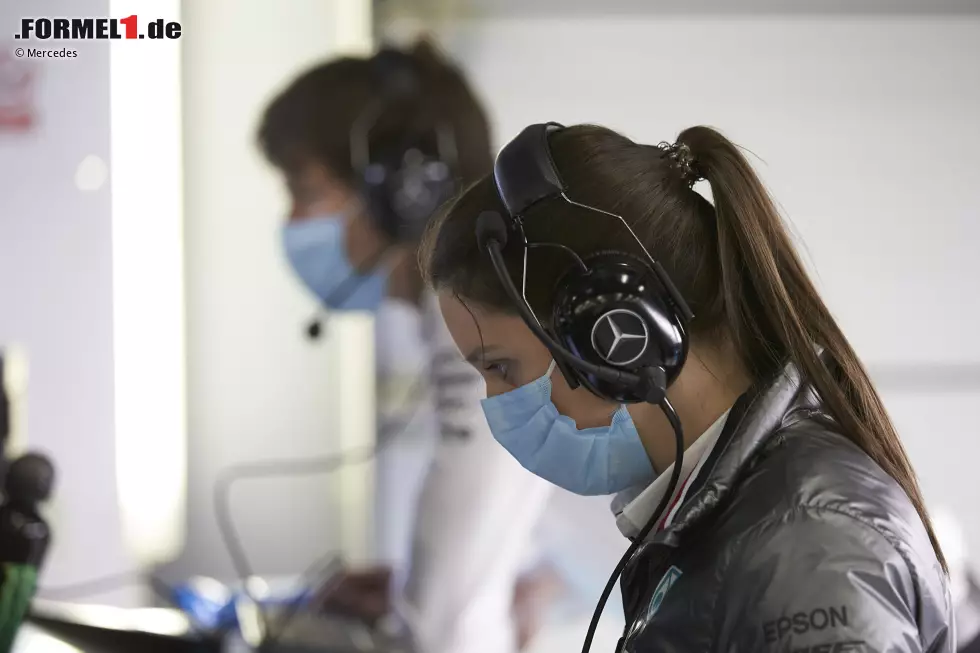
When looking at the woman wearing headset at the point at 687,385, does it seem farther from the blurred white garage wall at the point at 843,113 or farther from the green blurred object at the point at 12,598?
the blurred white garage wall at the point at 843,113

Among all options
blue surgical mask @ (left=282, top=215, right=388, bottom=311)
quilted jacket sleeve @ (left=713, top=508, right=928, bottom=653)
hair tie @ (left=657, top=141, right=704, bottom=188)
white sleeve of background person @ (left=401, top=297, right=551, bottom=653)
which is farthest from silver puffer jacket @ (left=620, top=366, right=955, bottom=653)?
blue surgical mask @ (left=282, top=215, right=388, bottom=311)

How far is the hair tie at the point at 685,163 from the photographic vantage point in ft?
2.34

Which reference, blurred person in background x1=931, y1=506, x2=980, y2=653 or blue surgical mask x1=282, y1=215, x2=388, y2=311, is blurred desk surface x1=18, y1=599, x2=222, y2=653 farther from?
blurred person in background x1=931, y1=506, x2=980, y2=653

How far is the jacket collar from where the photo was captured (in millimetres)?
618

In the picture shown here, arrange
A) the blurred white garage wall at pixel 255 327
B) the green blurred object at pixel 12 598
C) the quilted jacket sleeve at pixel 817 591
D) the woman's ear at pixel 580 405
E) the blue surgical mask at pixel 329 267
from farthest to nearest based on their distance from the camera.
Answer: the blurred white garage wall at pixel 255 327 < the blue surgical mask at pixel 329 267 < the green blurred object at pixel 12 598 < the woman's ear at pixel 580 405 < the quilted jacket sleeve at pixel 817 591

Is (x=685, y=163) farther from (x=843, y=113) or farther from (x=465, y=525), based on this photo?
(x=843, y=113)

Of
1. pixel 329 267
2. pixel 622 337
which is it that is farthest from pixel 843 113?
pixel 622 337

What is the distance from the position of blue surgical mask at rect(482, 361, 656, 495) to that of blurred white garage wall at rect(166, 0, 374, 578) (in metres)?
1.16

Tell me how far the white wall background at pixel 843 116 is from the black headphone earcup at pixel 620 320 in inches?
47.6

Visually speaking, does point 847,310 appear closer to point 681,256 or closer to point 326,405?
point 326,405

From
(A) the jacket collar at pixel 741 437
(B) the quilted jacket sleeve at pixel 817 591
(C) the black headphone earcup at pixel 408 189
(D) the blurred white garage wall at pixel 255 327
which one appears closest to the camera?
(B) the quilted jacket sleeve at pixel 817 591

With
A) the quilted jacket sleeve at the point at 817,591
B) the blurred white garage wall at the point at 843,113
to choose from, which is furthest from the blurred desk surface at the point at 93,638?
the blurred white garage wall at the point at 843,113

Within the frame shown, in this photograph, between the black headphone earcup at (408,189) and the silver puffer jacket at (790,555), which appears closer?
the silver puffer jacket at (790,555)

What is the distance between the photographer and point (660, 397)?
25.0 inches
